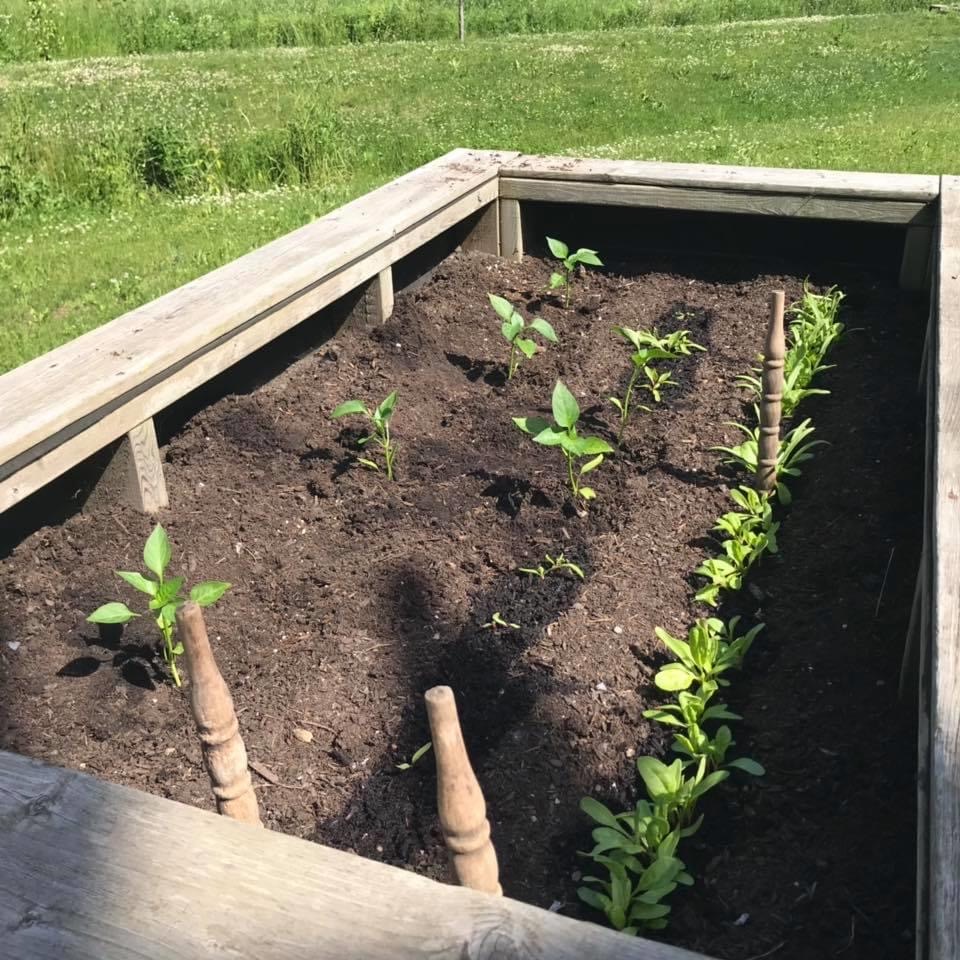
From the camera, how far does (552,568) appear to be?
9.19 ft

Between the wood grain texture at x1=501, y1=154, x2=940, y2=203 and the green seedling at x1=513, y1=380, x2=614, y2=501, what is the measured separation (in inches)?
71.5

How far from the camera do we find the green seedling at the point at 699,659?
7.88 feet

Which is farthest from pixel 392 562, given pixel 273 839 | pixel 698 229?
pixel 698 229

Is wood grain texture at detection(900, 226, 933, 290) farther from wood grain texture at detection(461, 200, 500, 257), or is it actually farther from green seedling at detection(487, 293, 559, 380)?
wood grain texture at detection(461, 200, 500, 257)

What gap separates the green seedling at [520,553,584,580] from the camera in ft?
9.12

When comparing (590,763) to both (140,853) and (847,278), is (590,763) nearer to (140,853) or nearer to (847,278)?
(140,853)

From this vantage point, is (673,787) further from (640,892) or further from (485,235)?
(485,235)

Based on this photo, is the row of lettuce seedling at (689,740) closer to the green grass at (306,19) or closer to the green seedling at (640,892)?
the green seedling at (640,892)

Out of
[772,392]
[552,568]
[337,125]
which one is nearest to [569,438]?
[552,568]

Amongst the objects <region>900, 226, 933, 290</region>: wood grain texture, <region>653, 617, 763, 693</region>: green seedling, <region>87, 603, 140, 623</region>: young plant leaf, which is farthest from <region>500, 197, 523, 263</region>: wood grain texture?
<region>87, 603, 140, 623</region>: young plant leaf

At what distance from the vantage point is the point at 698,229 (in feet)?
15.6

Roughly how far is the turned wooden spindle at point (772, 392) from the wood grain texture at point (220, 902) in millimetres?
2028

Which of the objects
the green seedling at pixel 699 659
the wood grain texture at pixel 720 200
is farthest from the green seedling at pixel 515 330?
the green seedling at pixel 699 659

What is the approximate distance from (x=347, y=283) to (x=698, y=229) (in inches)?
67.6
